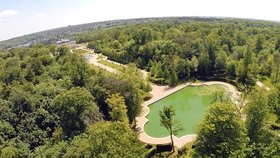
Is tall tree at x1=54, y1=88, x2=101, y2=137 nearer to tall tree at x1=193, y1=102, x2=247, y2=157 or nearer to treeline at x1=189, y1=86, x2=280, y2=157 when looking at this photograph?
treeline at x1=189, y1=86, x2=280, y2=157

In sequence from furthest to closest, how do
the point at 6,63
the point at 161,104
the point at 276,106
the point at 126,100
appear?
the point at 6,63
the point at 161,104
the point at 126,100
the point at 276,106

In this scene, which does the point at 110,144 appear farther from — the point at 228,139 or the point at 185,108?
the point at 185,108

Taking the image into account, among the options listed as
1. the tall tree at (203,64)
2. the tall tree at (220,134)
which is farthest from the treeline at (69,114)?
the tall tree at (203,64)

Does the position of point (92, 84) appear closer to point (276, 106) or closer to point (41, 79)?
point (41, 79)

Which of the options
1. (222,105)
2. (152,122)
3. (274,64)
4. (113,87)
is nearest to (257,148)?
(222,105)

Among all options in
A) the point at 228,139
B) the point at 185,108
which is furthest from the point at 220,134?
the point at 185,108

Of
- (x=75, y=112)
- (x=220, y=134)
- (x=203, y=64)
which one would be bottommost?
(x=203, y=64)

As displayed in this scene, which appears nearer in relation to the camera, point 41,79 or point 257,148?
point 257,148
